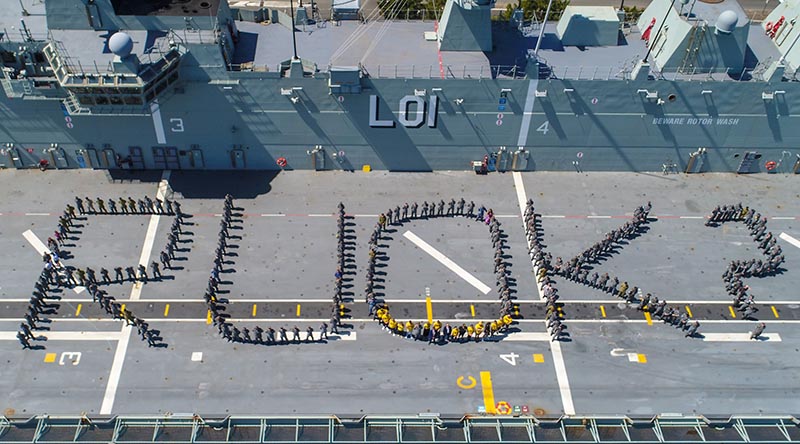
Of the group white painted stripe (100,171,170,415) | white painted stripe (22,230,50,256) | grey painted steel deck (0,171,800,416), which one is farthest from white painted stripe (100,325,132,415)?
white painted stripe (22,230,50,256)

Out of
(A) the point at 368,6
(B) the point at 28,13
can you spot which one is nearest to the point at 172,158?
(B) the point at 28,13

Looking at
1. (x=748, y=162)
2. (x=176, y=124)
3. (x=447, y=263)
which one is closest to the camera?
(x=447, y=263)

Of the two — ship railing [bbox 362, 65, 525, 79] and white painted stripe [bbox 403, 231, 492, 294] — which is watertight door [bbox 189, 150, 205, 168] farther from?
white painted stripe [bbox 403, 231, 492, 294]

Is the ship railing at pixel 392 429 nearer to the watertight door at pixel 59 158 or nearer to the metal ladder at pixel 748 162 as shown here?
the watertight door at pixel 59 158

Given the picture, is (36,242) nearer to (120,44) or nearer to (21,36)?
(21,36)

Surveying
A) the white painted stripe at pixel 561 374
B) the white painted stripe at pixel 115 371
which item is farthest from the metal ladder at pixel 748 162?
the white painted stripe at pixel 115 371

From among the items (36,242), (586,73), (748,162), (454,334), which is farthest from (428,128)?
(36,242)
